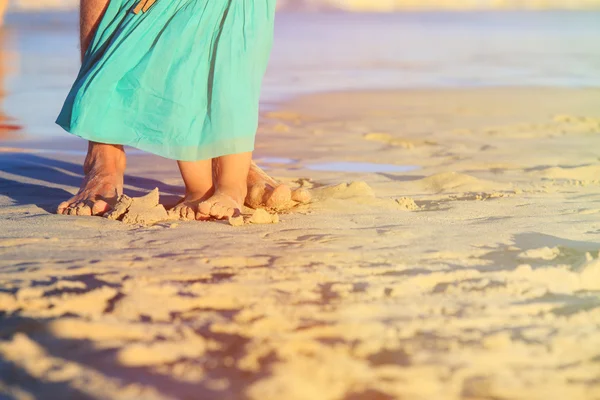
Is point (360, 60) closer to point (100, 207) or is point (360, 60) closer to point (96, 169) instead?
point (96, 169)

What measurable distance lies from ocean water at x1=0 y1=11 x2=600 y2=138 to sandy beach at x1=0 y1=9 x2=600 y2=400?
2.76 metres

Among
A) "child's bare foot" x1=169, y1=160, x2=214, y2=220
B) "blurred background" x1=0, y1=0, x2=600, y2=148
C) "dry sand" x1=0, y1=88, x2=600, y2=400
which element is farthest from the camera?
"blurred background" x1=0, y1=0, x2=600, y2=148

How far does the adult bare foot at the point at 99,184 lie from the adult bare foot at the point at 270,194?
53 centimetres

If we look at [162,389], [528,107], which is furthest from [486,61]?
[162,389]

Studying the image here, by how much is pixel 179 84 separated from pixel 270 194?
566 millimetres

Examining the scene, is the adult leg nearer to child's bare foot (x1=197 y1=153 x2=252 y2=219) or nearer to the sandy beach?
the sandy beach

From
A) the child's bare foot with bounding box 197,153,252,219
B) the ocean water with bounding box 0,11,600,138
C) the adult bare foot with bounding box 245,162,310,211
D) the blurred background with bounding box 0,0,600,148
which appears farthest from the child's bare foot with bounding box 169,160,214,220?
the ocean water with bounding box 0,11,600,138

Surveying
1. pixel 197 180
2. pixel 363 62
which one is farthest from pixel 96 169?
pixel 363 62

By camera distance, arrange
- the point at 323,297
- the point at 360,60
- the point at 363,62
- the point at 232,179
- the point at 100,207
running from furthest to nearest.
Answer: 1. the point at 360,60
2. the point at 363,62
3. the point at 232,179
4. the point at 100,207
5. the point at 323,297

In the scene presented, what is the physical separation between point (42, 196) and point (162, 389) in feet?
7.80

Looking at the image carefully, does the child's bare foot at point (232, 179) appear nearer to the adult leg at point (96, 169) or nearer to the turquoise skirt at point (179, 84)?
the turquoise skirt at point (179, 84)

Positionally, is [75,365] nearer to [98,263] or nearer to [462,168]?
[98,263]

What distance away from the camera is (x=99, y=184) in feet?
12.0

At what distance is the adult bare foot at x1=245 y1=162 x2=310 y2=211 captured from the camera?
364 cm
